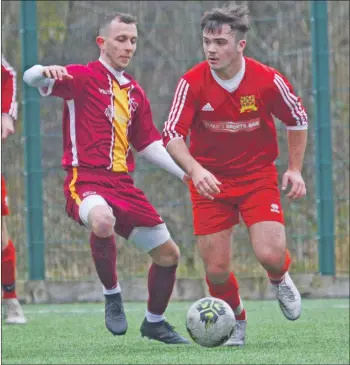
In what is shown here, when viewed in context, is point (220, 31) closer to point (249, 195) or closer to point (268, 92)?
point (268, 92)

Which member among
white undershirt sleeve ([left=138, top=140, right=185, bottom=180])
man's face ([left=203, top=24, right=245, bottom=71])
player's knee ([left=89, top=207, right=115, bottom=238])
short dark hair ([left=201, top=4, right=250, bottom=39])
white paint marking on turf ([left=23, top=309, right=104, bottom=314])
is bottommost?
white paint marking on turf ([left=23, top=309, right=104, bottom=314])

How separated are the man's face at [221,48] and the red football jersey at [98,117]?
663 millimetres

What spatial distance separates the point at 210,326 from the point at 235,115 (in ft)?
4.29

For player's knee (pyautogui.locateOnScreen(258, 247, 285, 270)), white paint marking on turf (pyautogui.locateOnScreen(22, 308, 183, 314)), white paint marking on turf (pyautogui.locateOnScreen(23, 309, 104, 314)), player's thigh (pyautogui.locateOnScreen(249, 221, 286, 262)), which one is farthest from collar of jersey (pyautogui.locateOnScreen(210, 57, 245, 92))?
white paint marking on turf (pyautogui.locateOnScreen(23, 309, 104, 314))

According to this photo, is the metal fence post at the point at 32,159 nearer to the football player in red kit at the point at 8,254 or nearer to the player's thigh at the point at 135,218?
the football player in red kit at the point at 8,254

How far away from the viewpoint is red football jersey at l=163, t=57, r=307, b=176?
6754mm

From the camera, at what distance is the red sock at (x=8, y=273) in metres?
8.37

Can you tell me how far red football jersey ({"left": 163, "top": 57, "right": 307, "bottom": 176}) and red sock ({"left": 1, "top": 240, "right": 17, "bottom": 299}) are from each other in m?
1.98

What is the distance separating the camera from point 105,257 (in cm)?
671

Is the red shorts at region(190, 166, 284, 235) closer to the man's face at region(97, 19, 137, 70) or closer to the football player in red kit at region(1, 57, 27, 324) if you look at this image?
the man's face at region(97, 19, 137, 70)

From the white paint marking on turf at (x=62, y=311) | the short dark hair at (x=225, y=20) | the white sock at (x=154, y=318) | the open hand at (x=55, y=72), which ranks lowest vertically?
the white paint marking on turf at (x=62, y=311)

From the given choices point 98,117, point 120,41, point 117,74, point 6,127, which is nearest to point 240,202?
point 98,117

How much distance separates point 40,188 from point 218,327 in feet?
15.0

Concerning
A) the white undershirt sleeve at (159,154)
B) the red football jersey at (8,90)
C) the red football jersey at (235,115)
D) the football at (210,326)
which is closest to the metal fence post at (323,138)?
the red football jersey at (8,90)
